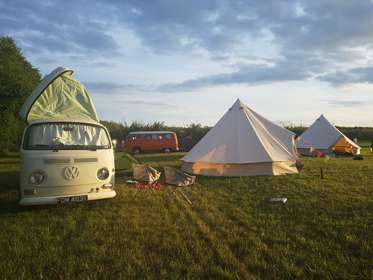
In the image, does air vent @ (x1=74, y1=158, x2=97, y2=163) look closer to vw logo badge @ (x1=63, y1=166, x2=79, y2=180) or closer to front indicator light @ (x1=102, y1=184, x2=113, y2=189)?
vw logo badge @ (x1=63, y1=166, x2=79, y2=180)

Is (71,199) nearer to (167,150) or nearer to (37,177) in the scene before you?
(37,177)

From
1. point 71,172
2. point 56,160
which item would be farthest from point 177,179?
point 56,160

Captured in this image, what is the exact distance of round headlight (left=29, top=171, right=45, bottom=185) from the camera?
6.50 m

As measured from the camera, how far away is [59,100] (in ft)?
30.6

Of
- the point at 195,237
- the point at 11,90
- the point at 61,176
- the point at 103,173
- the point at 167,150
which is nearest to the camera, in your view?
the point at 195,237

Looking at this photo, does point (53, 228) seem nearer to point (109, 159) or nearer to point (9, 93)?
point (109, 159)

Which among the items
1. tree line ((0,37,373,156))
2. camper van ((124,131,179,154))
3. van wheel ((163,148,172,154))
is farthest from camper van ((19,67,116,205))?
van wheel ((163,148,172,154))

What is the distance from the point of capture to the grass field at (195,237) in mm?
4152

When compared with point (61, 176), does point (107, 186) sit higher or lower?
lower

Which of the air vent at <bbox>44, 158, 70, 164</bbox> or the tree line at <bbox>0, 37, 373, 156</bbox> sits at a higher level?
the tree line at <bbox>0, 37, 373, 156</bbox>

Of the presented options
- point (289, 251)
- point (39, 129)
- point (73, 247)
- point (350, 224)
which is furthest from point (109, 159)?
point (350, 224)

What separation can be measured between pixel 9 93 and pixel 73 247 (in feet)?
70.2

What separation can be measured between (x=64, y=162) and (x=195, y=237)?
10.5 feet

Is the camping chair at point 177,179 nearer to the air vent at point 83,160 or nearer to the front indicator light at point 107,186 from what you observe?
the front indicator light at point 107,186
